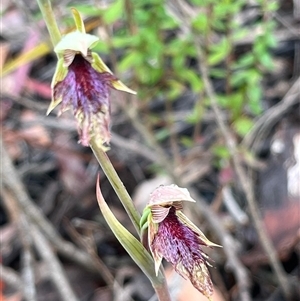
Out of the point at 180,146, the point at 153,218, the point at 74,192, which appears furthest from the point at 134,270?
the point at 153,218

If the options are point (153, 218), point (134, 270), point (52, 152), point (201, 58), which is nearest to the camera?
point (153, 218)

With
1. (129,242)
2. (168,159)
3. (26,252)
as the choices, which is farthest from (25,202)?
(129,242)

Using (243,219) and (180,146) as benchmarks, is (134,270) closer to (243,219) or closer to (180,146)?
(243,219)

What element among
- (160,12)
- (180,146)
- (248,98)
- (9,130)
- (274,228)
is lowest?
(274,228)

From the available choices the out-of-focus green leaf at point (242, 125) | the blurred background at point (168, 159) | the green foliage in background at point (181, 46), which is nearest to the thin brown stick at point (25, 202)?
the blurred background at point (168, 159)

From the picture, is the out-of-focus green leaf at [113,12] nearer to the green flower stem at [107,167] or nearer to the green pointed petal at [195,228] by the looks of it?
the green flower stem at [107,167]
